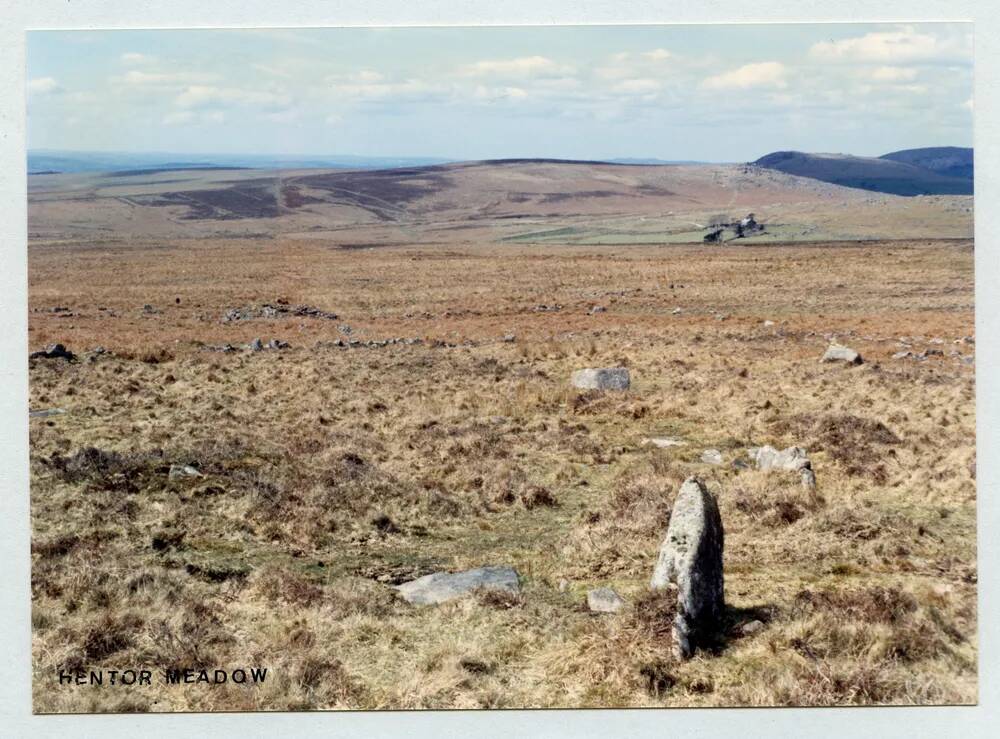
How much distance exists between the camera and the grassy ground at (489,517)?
9016 millimetres

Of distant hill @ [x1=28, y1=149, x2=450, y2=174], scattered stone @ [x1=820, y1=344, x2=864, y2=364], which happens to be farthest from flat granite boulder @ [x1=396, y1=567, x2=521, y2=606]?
scattered stone @ [x1=820, y1=344, x2=864, y2=364]

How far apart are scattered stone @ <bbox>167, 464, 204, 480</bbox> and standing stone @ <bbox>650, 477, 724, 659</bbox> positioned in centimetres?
836

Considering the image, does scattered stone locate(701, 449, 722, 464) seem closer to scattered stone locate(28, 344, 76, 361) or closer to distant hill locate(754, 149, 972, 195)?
scattered stone locate(28, 344, 76, 361)

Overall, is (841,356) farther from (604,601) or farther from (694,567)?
(694,567)

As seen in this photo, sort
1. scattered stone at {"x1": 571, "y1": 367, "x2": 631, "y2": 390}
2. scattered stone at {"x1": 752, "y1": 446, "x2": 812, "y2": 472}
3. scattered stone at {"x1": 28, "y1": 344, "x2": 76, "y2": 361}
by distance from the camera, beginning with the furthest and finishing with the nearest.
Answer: scattered stone at {"x1": 28, "y1": 344, "x2": 76, "y2": 361}
scattered stone at {"x1": 571, "y1": 367, "x2": 631, "y2": 390}
scattered stone at {"x1": 752, "y1": 446, "x2": 812, "y2": 472}

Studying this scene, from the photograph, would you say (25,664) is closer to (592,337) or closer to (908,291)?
(592,337)

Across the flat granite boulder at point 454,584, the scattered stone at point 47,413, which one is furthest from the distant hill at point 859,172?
the flat granite boulder at point 454,584

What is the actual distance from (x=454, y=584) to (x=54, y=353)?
18.7 meters

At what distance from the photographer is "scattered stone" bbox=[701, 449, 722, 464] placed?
1605 centimetres

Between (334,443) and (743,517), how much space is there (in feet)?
26.4

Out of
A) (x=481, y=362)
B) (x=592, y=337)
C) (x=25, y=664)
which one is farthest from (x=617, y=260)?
(x=25, y=664)

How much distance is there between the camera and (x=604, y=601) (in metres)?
10.2

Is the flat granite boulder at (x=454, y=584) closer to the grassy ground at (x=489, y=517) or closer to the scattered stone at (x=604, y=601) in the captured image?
the grassy ground at (x=489, y=517)

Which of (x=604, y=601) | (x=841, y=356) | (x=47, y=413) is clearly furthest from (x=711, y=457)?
(x=47, y=413)
